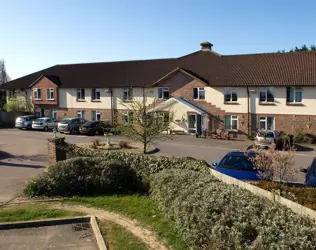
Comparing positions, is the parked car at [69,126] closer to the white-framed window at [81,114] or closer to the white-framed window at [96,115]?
the white-framed window at [96,115]

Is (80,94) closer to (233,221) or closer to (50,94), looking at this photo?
(50,94)

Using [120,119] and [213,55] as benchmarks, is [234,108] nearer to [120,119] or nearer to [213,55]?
[213,55]

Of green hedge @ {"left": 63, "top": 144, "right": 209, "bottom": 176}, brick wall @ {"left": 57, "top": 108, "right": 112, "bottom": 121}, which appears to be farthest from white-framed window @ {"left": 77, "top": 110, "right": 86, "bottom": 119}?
green hedge @ {"left": 63, "top": 144, "right": 209, "bottom": 176}

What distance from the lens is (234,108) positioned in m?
32.4

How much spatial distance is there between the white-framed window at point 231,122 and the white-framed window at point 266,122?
2235 millimetres

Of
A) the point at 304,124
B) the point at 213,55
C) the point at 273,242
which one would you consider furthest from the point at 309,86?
the point at 273,242

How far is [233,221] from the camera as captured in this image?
666cm

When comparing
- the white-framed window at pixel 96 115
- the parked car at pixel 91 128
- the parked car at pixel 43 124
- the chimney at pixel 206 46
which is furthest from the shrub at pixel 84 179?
the chimney at pixel 206 46

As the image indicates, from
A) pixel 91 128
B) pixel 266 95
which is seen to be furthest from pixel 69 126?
pixel 266 95

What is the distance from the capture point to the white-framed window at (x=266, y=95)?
30.8m

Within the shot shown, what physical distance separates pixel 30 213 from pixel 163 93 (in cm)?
2694

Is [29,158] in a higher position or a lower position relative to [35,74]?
lower

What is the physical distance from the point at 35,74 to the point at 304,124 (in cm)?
3704

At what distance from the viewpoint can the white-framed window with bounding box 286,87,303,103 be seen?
1167 inches
